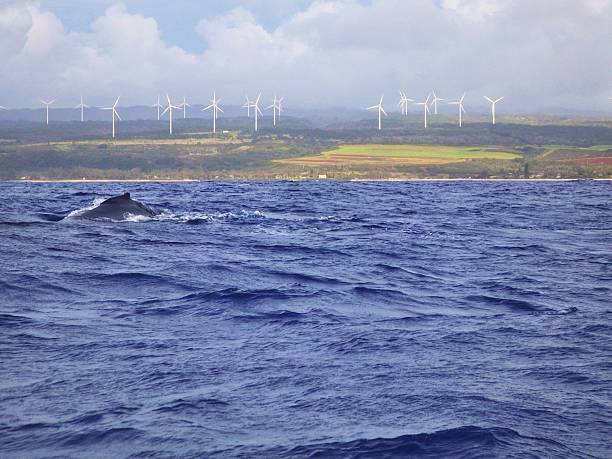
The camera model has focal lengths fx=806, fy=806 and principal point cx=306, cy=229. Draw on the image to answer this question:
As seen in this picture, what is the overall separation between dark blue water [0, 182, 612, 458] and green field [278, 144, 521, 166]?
113m

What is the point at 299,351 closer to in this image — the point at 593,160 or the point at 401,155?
the point at 593,160

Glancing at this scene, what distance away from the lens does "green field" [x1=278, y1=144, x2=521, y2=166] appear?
141m

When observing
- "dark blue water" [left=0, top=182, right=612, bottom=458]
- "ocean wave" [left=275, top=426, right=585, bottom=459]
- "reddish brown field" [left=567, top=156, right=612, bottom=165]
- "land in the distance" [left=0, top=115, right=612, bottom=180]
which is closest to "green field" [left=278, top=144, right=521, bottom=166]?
"land in the distance" [left=0, top=115, right=612, bottom=180]

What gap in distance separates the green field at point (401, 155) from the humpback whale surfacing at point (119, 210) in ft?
326

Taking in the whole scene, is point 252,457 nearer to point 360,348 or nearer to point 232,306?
point 360,348

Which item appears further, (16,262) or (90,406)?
(16,262)

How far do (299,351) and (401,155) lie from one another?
139 metres

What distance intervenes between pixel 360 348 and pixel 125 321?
15.0 ft

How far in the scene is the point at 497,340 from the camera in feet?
46.6

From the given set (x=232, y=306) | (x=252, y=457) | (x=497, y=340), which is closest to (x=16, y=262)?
(x=232, y=306)

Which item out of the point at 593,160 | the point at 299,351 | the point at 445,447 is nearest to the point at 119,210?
the point at 299,351

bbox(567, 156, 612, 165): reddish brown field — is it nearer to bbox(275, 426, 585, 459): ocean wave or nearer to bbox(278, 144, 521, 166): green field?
bbox(278, 144, 521, 166): green field

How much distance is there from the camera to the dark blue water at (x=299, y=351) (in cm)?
941

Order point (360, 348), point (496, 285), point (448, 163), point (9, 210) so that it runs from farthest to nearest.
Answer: point (448, 163)
point (9, 210)
point (496, 285)
point (360, 348)
